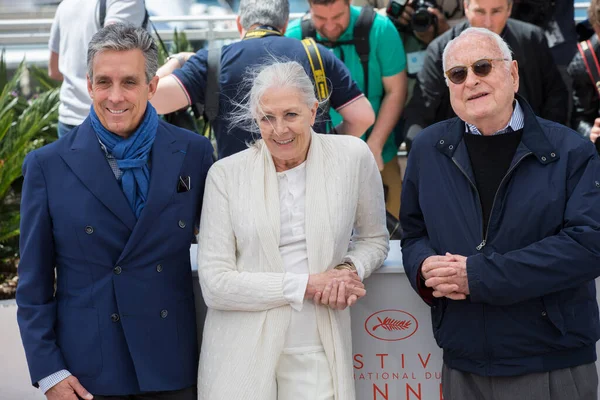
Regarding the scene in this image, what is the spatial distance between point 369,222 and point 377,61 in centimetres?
214

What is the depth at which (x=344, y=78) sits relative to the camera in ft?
15.6

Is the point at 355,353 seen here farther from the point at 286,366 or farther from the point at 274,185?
the point at 274,185

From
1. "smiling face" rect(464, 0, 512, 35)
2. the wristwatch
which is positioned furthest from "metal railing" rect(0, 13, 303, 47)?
the wristwatch

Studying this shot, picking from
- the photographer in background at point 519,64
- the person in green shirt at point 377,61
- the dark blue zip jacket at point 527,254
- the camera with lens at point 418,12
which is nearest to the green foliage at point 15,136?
the person in green shirt at point 377,61

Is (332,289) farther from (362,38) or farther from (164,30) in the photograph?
(164,30)

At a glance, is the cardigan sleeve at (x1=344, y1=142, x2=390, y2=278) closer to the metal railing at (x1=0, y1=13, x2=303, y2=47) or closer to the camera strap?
the camera strap

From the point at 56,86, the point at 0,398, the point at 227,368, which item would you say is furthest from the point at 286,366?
the point at 56,86

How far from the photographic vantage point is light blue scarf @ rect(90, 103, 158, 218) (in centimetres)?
334

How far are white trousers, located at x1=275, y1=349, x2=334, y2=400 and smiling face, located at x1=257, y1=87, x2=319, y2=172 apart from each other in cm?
71

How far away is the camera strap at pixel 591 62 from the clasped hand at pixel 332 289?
92.9 inches

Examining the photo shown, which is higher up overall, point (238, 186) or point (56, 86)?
point (56, 86)

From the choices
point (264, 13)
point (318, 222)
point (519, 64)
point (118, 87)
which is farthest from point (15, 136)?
point (318, 222)

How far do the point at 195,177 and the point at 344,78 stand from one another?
59.0 inches

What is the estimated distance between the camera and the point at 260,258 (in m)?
3.35
